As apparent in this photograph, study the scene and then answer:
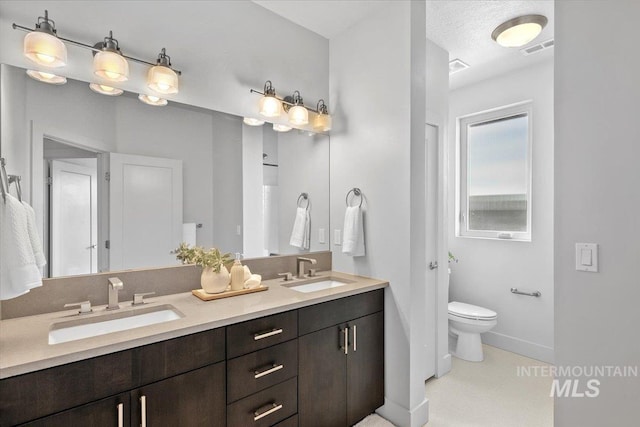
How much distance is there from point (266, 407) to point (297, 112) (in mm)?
1832

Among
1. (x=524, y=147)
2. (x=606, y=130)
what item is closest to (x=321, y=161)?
(x=606, y=130)

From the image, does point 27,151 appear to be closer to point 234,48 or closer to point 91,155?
point 91,155

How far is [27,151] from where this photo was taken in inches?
55.1

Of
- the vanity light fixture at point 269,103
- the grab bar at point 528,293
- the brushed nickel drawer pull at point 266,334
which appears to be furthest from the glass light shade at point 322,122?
the grab bar at point 528,293

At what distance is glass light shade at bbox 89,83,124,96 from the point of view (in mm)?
1563

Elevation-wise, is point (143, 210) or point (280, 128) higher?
point (280, 128)

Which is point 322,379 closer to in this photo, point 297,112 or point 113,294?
point 113,294

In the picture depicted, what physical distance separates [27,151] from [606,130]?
2.48 m

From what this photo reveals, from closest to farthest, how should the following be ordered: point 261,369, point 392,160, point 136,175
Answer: point 261,369, point 136,175, point 392,160

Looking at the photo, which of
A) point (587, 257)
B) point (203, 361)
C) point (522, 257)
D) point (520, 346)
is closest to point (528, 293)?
point (522, 257)

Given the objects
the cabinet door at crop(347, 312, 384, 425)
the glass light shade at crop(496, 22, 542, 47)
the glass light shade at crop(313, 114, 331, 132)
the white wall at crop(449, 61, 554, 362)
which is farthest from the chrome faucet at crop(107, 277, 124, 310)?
the white wall at crop(449, 61, 554, 362)

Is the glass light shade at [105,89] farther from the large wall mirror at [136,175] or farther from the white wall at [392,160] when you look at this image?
the white wall at [392,160]

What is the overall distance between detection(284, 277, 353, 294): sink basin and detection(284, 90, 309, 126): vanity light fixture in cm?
115

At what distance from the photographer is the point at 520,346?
9.91 ft
